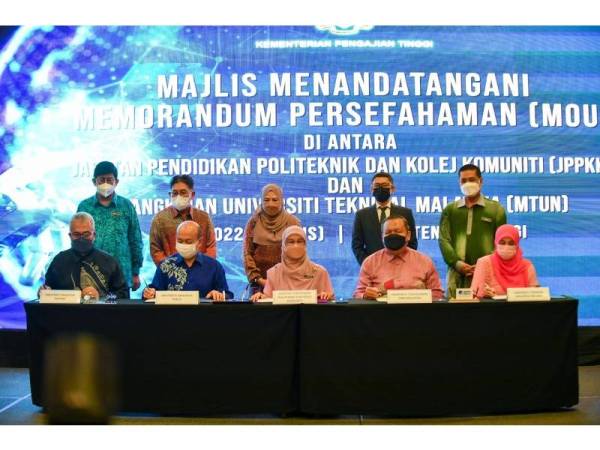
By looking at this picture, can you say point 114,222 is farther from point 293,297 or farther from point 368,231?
point 293,297

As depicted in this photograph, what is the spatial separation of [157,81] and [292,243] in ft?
7.40

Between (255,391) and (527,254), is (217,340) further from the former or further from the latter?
(527,254)

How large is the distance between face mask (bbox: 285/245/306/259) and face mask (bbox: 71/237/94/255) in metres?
1.19

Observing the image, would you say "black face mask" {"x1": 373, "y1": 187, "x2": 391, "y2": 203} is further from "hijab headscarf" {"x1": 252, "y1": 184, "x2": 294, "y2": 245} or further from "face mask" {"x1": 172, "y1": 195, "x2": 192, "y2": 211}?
"face mask" {"x1": 172, "y1": 195, "x2": 192, "y2": 211}

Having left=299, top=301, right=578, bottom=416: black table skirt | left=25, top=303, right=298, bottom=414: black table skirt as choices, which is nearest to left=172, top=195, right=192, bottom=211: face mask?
left=25, top=303, right=298, bottom=414: black table skirt

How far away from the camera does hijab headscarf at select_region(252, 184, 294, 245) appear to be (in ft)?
15.4

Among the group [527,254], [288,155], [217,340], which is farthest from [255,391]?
[527,254]

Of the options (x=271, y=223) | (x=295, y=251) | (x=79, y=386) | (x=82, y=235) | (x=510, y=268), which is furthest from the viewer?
(x=271, y=223)

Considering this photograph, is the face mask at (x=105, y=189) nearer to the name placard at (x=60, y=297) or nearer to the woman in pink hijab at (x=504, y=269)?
the name placard at (x=60, y=297)

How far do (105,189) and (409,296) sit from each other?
2.33 metres

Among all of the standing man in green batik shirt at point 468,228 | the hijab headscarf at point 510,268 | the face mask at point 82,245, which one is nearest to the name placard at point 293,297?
the hijab headscarf at point 510,268

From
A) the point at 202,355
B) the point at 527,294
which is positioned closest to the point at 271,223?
the point at 202,355

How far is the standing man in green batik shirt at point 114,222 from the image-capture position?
4.97 m

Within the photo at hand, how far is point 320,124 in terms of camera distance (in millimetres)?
5582
